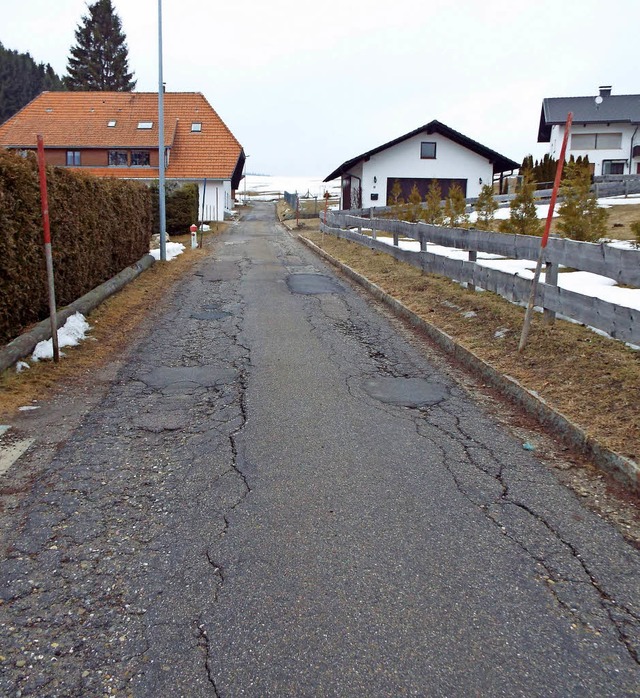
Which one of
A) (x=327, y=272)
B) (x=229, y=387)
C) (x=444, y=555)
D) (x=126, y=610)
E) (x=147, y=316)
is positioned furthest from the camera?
(x=327, y=272)

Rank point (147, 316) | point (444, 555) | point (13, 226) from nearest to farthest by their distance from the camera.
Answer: point (444, 555) → point (13, 226) → point (147, 316)

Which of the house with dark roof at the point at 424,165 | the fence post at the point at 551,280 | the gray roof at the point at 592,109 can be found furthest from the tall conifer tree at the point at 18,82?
the fence post at the point at 551,280

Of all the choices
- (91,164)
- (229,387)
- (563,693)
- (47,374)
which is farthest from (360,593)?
(91,164)

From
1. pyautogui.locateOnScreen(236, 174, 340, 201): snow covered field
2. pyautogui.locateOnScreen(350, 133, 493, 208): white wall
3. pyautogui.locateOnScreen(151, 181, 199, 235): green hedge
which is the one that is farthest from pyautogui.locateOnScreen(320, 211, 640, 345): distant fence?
pyautogui.locateOnScreen(236, 174, 340, 201): snow covered field

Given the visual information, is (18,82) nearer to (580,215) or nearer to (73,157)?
(73,157)

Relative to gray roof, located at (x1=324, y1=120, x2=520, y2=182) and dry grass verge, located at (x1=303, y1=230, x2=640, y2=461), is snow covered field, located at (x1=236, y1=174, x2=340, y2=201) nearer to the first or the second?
gray roof, located at (x1=324, y1=120, x2=520, y2=182)

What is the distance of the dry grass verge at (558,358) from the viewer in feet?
16.4

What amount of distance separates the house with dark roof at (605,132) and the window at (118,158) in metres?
33.3

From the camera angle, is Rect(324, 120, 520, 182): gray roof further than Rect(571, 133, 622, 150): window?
No

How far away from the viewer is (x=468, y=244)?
36.0ft

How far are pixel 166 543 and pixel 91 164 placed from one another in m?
43.0

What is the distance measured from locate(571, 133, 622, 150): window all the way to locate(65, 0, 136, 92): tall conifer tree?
45.3 metres

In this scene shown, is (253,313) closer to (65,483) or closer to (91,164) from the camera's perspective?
(65,483)

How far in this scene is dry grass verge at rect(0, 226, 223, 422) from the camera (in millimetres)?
6090
